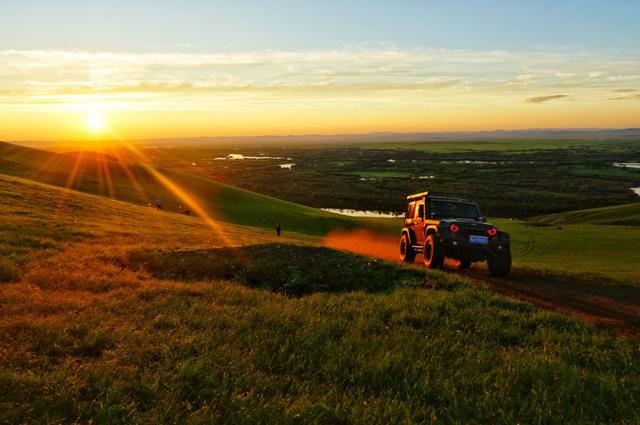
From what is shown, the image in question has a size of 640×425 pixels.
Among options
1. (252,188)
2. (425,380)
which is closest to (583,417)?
(425,380)

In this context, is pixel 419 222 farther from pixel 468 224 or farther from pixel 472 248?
pixel 472 248

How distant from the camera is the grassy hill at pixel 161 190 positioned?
52250mm

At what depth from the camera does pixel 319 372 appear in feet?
20.6

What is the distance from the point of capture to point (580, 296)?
13.5m

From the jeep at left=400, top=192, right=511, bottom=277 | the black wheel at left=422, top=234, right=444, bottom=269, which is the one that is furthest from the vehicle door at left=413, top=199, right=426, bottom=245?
the black wheel at left=422, top=234, right=444, bottom=269

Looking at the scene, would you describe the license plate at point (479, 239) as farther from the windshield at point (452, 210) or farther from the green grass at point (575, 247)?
the green grass at point (575, 247)

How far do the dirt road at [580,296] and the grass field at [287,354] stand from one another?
1626 millimetres

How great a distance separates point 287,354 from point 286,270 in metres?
5.83

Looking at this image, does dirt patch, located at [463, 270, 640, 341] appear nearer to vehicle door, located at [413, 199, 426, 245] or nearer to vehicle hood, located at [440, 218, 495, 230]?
vehicle hood, located at [440, 218, 495, 230]

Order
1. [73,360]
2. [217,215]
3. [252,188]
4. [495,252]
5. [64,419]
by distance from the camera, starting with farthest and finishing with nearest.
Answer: [252,188] < [217,215] < [495,252] < [73,360] < [64,419]

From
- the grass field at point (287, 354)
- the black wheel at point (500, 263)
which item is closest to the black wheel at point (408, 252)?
the black wheel at point (500, 263)

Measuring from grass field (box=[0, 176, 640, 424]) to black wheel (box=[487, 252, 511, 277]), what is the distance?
535 centimetres

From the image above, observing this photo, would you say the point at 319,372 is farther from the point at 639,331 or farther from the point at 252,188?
the point at 252,188

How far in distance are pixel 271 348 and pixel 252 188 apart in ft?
346
